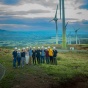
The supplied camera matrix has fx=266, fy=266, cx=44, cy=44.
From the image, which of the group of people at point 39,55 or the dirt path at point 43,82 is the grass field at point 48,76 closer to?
the dirt path at point 43,82

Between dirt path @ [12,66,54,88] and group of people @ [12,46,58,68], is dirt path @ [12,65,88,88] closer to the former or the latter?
dirt path @ [12,66,54,88]

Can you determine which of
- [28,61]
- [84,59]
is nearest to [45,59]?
[28,61]

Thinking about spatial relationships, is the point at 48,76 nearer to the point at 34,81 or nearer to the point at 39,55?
the point at 34,81

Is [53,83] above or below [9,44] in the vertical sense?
below

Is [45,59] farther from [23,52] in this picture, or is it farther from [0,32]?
[0,32]

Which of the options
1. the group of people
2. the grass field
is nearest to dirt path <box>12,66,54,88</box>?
the grass field

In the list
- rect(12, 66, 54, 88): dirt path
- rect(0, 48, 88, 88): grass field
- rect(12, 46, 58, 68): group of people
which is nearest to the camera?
rect(12, 66, 54, 88): dirt path

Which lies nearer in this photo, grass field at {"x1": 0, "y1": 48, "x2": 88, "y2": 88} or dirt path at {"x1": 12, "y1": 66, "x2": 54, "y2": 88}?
dirt path at {"x1": 12, "y1": 66, "x2": 54, "y2": 88}

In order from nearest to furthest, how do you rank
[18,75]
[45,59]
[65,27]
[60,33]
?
[18,75] < [45,59] < [65,27] < [60,33]
